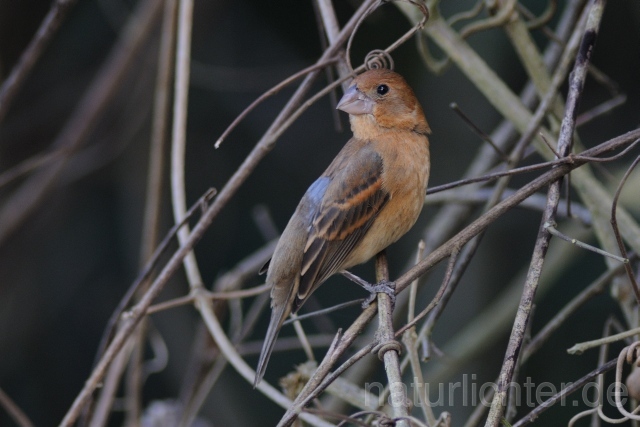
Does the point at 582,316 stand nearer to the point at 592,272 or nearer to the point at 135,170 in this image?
the point at 592,272

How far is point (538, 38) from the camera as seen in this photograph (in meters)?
5.73

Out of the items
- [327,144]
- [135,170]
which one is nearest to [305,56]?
[327,144]

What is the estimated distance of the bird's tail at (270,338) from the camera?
2.86 meters

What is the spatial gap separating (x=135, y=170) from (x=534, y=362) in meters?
3.15

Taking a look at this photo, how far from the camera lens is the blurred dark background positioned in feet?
18.2

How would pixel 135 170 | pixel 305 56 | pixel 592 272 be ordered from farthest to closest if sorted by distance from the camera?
pixel 305 56, pixel 135 170, pixel 592 272

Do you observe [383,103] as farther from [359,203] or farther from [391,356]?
[391,356]

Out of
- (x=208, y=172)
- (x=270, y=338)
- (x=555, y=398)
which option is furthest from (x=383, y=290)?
(x=208, y=172)

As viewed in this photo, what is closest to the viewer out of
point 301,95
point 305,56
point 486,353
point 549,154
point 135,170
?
point 301,95

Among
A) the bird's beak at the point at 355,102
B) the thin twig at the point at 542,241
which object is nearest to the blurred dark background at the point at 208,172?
the bird's beak at the point at 355,102

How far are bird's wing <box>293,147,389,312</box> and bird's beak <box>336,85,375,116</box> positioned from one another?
0.20 meters

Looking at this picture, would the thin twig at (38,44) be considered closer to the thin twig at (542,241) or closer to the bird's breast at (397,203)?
the bird's breast at (397,203)

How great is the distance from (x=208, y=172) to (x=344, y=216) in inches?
130

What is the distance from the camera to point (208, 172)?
6.43 meters
